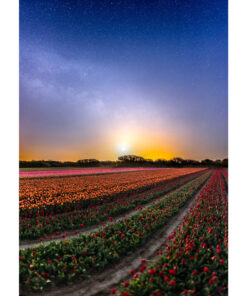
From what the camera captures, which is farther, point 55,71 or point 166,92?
point 166,92

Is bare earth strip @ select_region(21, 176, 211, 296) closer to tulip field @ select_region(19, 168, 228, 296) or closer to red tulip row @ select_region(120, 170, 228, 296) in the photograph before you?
tulip field @ select_region(19, 168, 228, 296)

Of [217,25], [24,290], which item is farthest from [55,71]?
[24,290]

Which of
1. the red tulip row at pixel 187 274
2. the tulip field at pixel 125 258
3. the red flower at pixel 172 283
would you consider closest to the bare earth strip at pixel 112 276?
the tulip field at pixel 125 258

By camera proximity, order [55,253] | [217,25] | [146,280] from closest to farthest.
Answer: [146,280]
[55,253]
[217,25]

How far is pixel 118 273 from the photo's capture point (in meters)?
3.03
